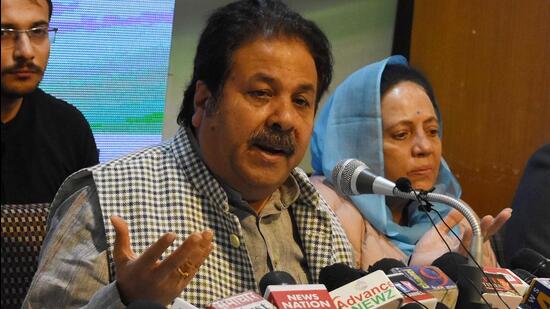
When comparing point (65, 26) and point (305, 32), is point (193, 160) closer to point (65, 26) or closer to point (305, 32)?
point (305, 32)

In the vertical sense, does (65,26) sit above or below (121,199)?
above

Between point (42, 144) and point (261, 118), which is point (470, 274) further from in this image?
point (42, 144)

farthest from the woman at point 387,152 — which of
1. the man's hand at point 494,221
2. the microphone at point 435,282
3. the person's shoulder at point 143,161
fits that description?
the microphone at point 435,282

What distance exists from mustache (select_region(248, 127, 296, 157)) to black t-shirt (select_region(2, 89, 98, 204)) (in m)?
0.66

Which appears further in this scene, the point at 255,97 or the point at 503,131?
the point at 503,131

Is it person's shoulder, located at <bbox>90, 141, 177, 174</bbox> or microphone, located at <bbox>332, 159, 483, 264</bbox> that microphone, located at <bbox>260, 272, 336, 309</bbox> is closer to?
microphone, located at <bbox>332, 159, 483, 264</bbox>

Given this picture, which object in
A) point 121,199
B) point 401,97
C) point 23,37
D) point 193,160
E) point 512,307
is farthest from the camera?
point 401,97

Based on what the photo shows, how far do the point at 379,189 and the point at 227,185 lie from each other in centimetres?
38

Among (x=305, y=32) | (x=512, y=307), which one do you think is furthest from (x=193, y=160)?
(x=512, y=307)

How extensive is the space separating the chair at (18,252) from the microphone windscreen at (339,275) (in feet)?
2.26

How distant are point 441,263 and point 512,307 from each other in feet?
0.43

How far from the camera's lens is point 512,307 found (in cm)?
136

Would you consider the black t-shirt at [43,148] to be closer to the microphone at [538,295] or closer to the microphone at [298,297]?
the microphone at [298,297]

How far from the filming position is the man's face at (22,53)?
84 cm
